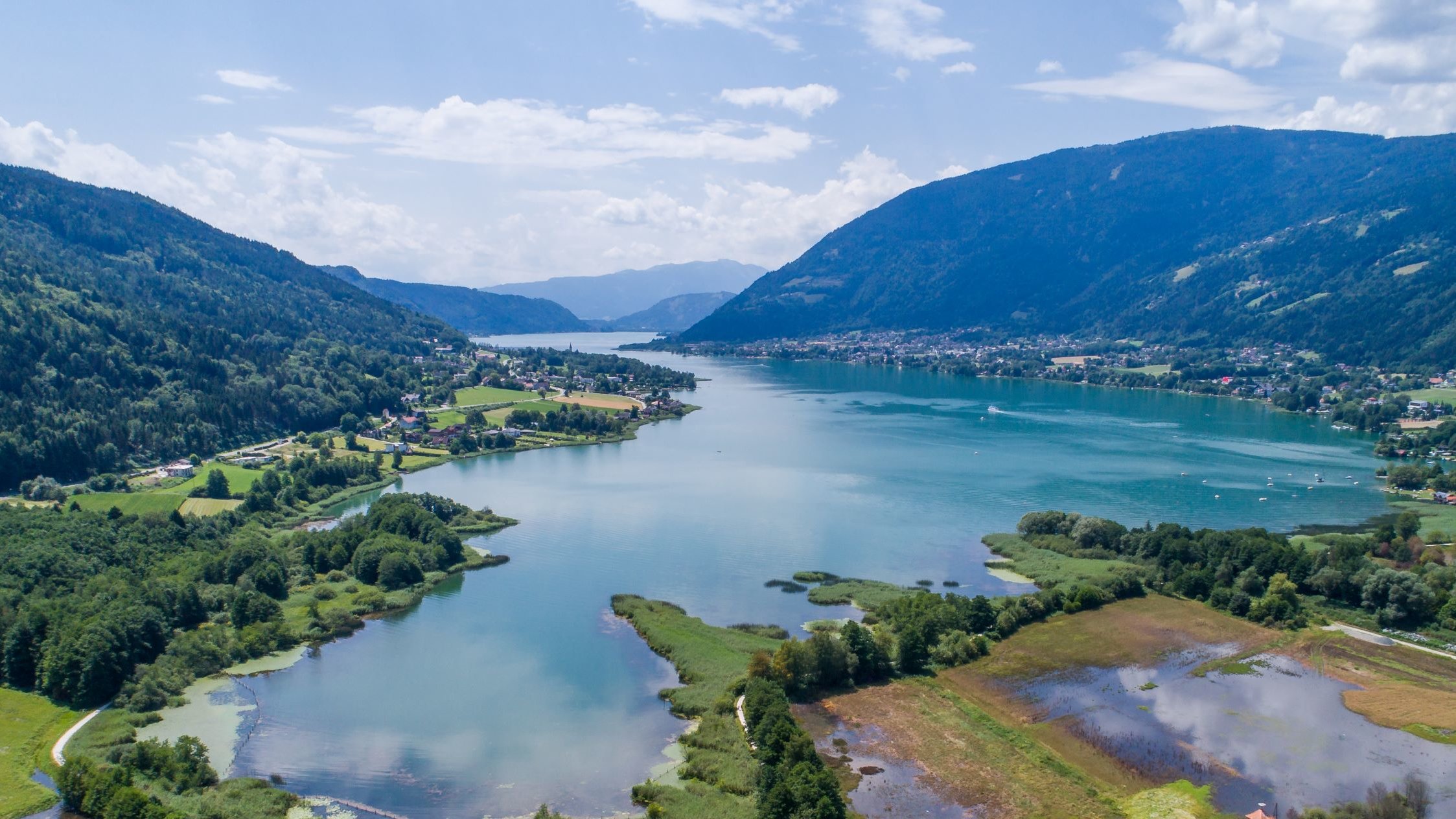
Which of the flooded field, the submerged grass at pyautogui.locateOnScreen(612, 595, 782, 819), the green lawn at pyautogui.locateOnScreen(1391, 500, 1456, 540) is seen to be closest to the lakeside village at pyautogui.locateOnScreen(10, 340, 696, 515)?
the submerged grass at pyautogui.locateOnScreen(612, 595, 782, 819)

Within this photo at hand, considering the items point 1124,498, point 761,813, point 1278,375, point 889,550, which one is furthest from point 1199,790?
point 1278,375

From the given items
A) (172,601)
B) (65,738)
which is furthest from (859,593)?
(65,738)

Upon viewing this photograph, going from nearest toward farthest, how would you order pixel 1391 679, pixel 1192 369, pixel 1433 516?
pixel 1391 679, pixel 1433 516, pixel 1192 369

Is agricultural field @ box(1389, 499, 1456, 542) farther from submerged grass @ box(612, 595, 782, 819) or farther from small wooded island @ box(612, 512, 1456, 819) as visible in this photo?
submerged grass @ box(612, 595, 782, 819)

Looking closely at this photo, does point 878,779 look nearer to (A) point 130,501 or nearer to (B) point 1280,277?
(A) point 130,501

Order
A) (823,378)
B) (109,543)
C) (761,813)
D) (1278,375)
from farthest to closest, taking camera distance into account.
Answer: (823,378)
(1278,375)
(109,543)
(761,813)

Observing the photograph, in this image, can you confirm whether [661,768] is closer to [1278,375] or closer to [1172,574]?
[1172,574]
